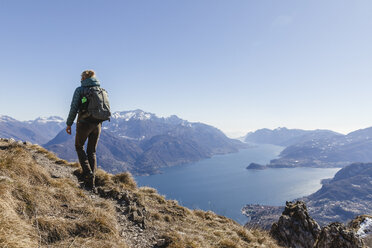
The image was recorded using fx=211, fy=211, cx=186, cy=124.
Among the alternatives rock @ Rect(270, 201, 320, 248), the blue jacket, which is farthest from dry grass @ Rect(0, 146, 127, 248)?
rock @ Rect(270, 201, 320, 248)

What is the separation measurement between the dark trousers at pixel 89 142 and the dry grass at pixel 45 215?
1.05 m

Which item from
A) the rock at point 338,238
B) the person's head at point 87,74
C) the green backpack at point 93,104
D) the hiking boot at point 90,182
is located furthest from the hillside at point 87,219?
the person's head at point 87,74

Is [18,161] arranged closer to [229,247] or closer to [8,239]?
[8,239]

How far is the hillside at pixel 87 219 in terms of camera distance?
14.9 feet

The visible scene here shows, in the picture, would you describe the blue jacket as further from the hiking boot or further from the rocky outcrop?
the rocky outcrop

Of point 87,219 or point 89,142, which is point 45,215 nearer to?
point 87,219

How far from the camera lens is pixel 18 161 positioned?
7379 mm

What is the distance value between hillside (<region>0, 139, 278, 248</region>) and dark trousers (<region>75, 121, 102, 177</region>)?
78 centimetres

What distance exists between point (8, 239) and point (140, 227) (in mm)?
3600

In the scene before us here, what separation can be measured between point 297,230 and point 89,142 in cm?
1149

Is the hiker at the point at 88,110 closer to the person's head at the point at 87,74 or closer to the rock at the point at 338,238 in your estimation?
the person's head at the point at 87,74

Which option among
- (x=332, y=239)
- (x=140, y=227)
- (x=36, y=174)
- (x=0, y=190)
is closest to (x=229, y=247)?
(x=140, y=227)

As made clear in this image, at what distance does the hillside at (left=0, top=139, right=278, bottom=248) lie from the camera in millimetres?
4539

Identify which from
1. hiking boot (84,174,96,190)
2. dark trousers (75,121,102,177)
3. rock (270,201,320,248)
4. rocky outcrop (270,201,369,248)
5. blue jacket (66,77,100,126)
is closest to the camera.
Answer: blue jacket (66,77,100,126)
